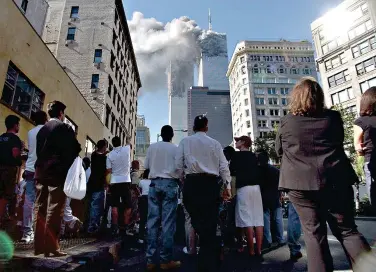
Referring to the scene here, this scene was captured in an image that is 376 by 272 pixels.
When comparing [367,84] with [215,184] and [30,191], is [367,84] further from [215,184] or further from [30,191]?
[30,191]

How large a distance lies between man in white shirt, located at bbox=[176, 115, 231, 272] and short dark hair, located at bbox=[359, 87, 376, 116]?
5.94 feet

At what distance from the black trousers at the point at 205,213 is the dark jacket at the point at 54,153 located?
1.65 metres

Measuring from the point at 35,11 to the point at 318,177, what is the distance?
2251 centimetres

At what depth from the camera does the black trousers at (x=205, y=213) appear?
9.39 ft

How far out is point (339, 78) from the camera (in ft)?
129

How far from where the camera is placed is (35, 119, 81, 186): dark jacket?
10.5ft

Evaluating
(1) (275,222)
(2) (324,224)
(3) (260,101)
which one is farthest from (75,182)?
(3) (260,101)

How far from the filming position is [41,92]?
11.9 meters

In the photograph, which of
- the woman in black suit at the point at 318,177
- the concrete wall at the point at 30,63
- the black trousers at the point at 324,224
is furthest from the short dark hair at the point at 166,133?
the concrete wall at the point at 30,63

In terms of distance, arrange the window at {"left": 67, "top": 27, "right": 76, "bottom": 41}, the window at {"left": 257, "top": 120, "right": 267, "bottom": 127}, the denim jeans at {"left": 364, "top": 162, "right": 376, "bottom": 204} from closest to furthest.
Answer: the denim jeans at {"left": 364, "top": 162, "right": 376, "bottom": 204} < the window at {"left": 67, "top": 27, "right": 76, "bottom": 41} < the window at {"left": 257, "top": 120, "right": 267, "bottom": 127}

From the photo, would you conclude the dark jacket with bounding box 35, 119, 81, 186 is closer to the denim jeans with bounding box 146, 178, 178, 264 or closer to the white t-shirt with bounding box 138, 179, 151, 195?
the denim jeans with bounding box 146, 178, 178, 264

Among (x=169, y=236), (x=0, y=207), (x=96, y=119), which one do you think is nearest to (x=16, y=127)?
(x=0, y=207)

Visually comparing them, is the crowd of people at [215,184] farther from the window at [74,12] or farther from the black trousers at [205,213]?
the window at [74,12]

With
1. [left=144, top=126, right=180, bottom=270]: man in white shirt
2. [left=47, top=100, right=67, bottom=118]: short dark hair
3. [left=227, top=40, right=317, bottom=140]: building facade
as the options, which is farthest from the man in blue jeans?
[left=227, top=40, right=317, bottom=140]: building facade
